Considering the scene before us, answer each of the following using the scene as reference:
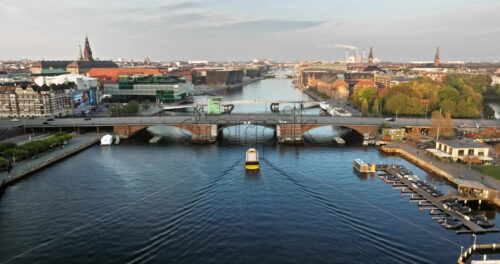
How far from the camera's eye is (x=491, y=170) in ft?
144

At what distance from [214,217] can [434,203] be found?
820 inches

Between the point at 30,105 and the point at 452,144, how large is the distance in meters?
78.9

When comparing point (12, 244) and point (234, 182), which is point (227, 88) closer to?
point (234, 182)

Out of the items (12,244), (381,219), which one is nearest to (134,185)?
(12,244)

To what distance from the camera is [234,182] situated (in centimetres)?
4116

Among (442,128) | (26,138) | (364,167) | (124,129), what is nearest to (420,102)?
(442,128)

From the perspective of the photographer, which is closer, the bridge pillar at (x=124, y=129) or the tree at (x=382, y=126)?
the tree at (x=382, y=126)

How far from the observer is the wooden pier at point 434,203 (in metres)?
30.6

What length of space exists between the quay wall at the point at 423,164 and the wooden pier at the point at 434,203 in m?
4.91

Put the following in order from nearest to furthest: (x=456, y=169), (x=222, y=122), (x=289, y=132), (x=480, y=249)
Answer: (x=480, y=249) → (x=456, y=169) → (x=289, y=132) → (x=222, y=122)

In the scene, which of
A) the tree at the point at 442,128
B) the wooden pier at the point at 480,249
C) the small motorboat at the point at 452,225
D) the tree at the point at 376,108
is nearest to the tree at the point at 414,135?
the tree at the point at 442,128

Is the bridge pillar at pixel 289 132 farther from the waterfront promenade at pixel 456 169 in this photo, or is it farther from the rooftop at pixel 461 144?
the rooftop at pixel 461 144

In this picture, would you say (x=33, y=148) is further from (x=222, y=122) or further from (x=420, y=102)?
(x=420, y=102)

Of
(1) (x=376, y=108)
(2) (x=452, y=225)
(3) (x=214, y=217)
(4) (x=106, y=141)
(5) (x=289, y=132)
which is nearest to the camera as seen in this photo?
(2) (x=452, y=225)
